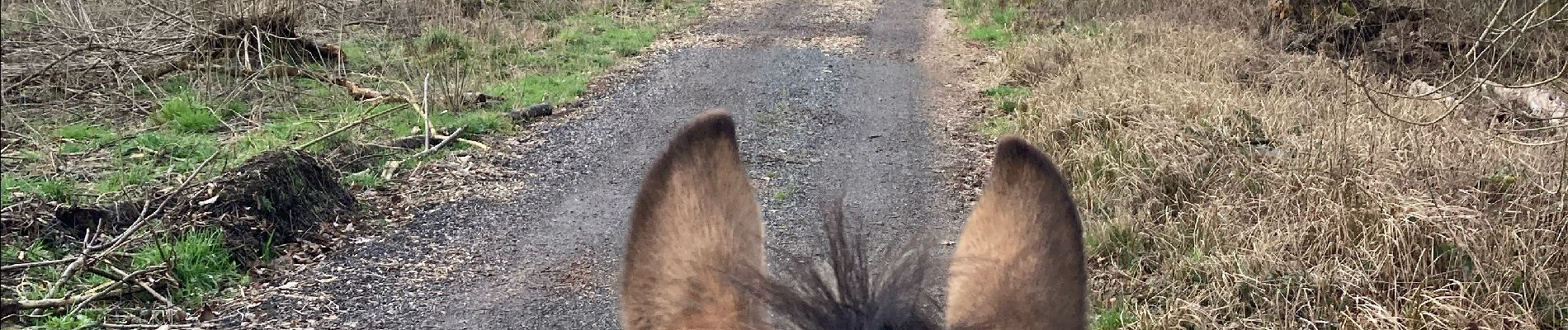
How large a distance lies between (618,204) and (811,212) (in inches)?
45.7

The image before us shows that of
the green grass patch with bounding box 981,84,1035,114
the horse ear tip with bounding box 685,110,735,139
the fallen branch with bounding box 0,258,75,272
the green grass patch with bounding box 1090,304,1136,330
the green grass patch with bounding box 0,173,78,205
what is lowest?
the green grass patch with bounding box 981,84,1035,114

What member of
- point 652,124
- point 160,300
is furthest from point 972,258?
point 652,124

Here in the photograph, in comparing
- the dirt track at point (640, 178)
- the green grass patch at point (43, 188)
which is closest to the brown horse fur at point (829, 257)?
the dirt track at point (640, 178)

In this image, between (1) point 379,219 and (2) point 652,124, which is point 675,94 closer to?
(2) point 652,124

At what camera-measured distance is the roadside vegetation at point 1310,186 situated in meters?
3.99

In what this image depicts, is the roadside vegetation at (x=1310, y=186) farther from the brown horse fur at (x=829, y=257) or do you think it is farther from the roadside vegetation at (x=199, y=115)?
the roadside vegetation at (x=199, y=115)

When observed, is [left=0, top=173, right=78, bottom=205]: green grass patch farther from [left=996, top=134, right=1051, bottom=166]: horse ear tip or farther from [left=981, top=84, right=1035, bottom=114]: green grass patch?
[left=981, top=84, right=1035, bottom=114]: green grass patch

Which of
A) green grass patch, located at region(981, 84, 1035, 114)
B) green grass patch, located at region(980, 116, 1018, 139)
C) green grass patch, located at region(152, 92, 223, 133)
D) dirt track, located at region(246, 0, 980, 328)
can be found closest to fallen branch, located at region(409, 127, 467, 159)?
dirt track, located at region(246, 0, 980, 328)

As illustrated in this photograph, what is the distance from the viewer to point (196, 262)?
4.49 metres

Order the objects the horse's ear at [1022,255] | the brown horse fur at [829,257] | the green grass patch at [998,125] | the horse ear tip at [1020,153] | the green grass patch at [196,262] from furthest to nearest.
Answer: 1. the green grass patch at [998,125]
2. the green grass patch at [196,262]
3. the horse ear tip at [1020,153]
4. the horse's ear at [1022,255]
5. the brown horse fur at [829,257]

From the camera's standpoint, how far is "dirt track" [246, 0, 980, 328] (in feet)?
15.0

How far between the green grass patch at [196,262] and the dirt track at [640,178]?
26 centimetres

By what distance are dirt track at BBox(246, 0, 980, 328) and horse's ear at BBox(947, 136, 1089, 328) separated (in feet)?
0.46

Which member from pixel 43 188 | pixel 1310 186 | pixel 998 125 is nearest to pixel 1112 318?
pixel 1310 186
